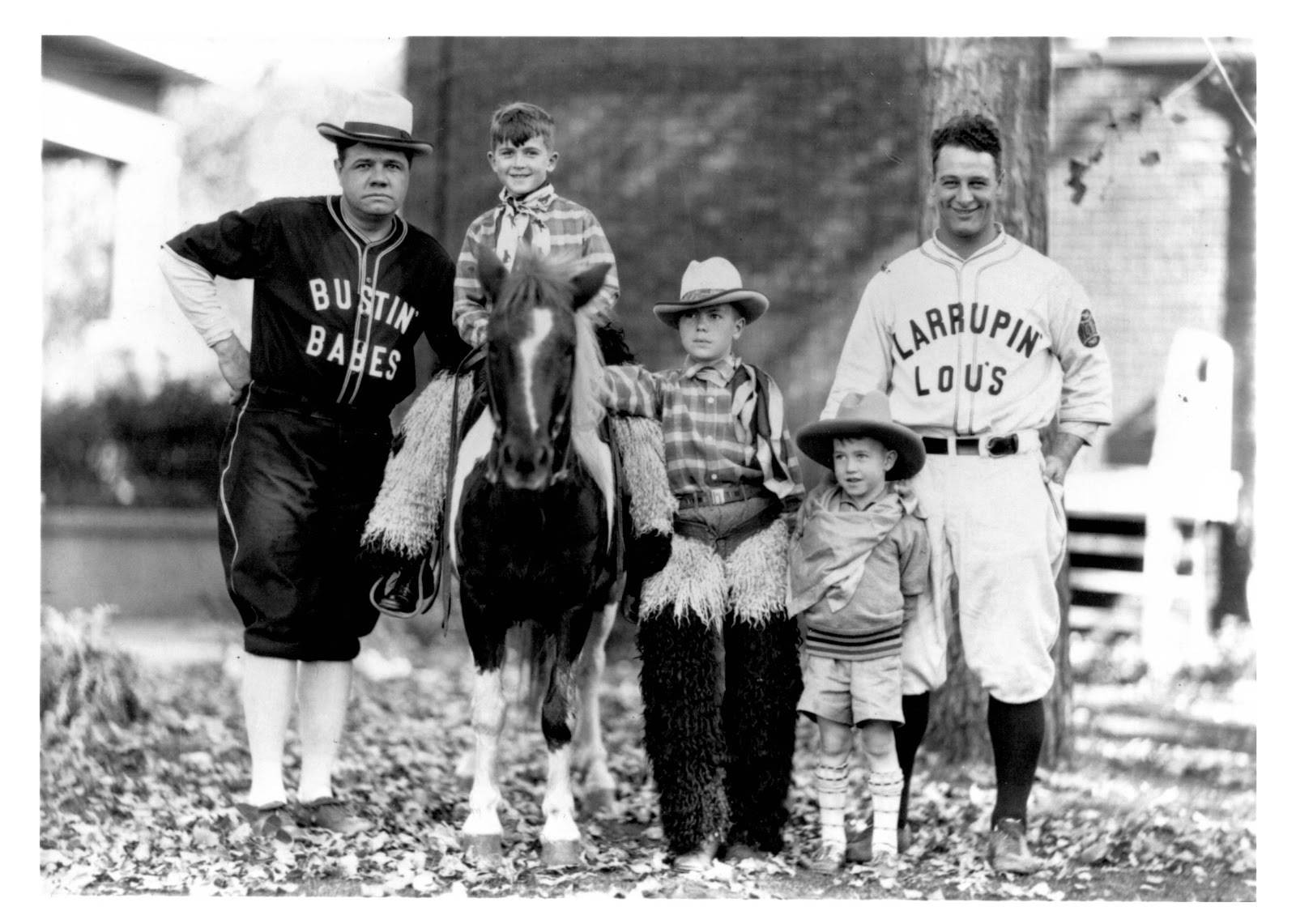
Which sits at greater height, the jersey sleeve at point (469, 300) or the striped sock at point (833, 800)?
the jersey sleeve at point (469, 300)

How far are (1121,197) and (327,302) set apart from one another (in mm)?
4415

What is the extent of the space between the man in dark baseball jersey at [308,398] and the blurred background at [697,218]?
3.41 ft

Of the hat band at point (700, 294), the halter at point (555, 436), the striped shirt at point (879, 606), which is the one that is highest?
the hat band at point (700, 294)

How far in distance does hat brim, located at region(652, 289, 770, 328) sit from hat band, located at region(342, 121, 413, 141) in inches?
47.7

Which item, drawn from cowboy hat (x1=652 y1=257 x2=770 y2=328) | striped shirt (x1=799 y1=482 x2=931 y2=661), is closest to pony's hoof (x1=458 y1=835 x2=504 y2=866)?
striped shirt (x1=799 y1=482 x2=931 y2=661)

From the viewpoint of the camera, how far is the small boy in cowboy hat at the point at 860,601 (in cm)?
504

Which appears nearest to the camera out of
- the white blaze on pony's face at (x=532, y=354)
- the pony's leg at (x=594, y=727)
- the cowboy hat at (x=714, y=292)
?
the white blaze on pony's face at (x=532, y=354)

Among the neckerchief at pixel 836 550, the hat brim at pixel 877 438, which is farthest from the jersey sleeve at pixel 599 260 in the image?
the neckerchief at pixel 836 550

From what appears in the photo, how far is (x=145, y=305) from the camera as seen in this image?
24.2ft

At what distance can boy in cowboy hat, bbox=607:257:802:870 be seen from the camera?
5082 mm

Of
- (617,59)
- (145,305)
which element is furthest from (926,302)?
(145,305)

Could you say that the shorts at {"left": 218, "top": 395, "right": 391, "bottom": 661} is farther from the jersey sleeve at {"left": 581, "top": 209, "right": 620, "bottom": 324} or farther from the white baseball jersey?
the white baseball jersey

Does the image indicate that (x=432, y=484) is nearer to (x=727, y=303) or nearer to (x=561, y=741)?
(x=561, y=741)

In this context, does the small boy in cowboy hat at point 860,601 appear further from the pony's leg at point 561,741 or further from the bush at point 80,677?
the bush at point 80,677
